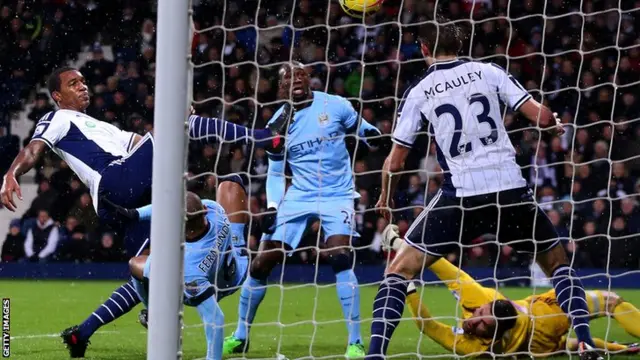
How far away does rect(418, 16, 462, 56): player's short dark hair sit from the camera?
528 cm

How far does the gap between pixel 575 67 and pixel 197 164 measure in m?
4.20

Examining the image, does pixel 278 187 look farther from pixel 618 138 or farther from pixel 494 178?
pixel 618 138

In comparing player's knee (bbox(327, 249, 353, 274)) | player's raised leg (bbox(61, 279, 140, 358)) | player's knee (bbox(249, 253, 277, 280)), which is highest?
player's knee (bbox(327, 249, 353, 274))

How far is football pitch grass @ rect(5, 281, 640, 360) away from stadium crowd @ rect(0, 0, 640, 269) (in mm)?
827

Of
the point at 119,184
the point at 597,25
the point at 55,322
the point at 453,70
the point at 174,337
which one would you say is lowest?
the point at 55,322

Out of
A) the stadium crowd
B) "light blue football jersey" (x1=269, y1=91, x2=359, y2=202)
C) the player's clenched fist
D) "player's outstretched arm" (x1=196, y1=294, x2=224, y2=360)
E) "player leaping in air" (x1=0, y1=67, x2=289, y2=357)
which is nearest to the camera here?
"player's outstretched arm" (x1=196, y1=294, x2=224, y2=360)

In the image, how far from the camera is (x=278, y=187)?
25.5 feet

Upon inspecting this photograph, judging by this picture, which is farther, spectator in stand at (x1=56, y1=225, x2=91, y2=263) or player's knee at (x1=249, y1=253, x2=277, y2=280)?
spectator in stand at (x1=56, y1=225, x2=91, y2=263)

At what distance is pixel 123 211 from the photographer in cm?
615

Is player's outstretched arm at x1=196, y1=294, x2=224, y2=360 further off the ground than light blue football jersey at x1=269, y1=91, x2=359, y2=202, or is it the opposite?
light blue football jersey at x1=269, y1=91, x2=359, y2=202

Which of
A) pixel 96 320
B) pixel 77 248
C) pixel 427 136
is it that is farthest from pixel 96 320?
pixel 77 248

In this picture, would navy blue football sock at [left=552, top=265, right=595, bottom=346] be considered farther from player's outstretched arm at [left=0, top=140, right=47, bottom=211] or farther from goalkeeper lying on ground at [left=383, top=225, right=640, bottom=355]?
player's outstretched arm at [left=0, top=140, right=47, bottom=211]

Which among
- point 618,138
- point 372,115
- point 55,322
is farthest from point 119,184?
point 618,138

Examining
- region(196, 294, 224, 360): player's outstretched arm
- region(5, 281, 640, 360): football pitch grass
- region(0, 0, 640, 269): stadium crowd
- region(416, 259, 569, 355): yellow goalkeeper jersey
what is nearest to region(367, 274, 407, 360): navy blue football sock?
region(5, 281, 640, 360): football pitch grass
